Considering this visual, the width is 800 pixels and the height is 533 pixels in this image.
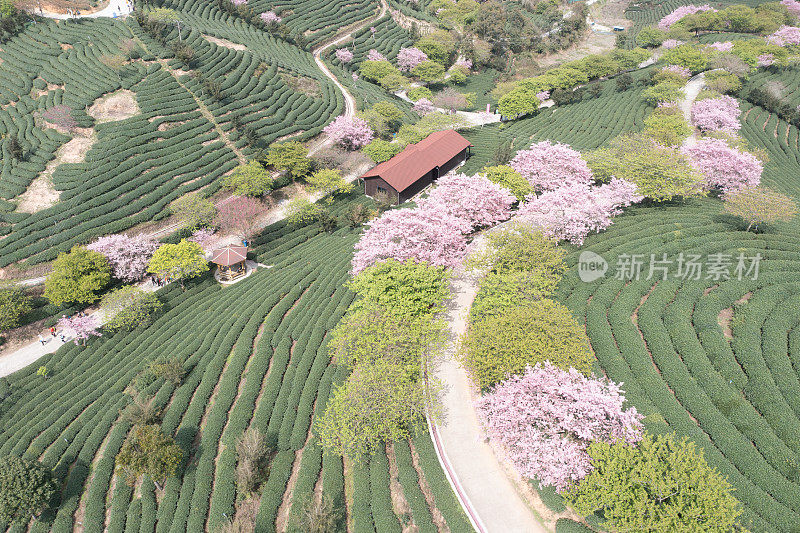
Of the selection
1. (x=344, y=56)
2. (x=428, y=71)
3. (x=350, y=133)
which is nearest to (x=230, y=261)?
(x=350, y=133)

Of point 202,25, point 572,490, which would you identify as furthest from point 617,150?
point 202,25

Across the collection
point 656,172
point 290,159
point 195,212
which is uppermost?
point 656,172

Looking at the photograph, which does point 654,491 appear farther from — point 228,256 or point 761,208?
point 228,256

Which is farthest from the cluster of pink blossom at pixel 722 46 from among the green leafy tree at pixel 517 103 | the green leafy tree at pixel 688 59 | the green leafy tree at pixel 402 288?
the green leafy tree at pixel 402 288

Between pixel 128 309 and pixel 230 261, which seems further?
pixel 230 261

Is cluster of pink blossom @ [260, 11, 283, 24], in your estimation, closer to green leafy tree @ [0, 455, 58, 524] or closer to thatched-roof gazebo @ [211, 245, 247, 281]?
thatched-roof gazebo @ [211, 245, 247, 281]

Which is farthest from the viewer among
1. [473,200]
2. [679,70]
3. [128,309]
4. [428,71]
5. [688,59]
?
[428,71]

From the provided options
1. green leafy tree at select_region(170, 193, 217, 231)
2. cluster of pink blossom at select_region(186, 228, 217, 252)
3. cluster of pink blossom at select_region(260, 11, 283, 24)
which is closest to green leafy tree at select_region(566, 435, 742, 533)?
cluster of pink blossom at select_region(186, 228, 217, 252)
